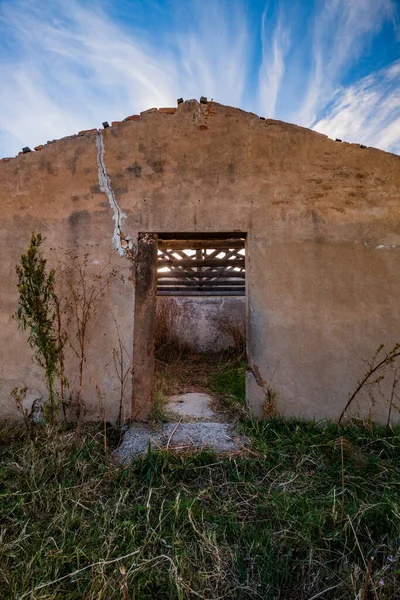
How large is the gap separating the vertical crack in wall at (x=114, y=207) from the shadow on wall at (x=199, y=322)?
15.0 feet

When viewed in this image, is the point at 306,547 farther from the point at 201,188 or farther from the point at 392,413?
the point at 201,188

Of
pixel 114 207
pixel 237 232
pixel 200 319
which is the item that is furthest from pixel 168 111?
pixel 200 319

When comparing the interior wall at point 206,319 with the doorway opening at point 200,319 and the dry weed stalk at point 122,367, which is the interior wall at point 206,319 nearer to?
the doorway opening at point 200,319

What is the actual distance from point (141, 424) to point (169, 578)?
195cm

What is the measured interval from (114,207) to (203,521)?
3178 millimetres

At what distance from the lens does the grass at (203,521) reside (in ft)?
5.70

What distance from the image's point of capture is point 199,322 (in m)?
8.78

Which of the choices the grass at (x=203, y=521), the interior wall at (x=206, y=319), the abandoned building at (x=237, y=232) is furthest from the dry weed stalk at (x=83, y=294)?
the interior wall at (x=206, y=319)

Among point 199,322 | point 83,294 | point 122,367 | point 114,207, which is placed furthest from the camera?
point 199,322

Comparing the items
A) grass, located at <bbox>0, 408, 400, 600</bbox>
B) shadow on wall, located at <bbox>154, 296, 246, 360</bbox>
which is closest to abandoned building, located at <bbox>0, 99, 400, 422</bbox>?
grass, located at <bbox>0, 408, 400, 600</bbox>

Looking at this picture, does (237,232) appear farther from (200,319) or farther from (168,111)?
(200,319)

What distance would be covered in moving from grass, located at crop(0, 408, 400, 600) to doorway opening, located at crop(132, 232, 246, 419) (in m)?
2.55

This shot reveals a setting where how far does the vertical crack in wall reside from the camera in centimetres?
389

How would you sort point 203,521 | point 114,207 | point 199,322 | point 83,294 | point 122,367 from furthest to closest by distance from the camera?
1. point 199,322
2. point 114,207
3. point 83,294
4. point 122,367
5. point 203,521
